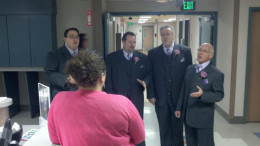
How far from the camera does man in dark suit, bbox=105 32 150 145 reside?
2.58 m

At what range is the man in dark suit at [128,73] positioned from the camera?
2.58 metres

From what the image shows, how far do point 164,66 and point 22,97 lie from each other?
3175 mm

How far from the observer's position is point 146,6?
4.48 meters

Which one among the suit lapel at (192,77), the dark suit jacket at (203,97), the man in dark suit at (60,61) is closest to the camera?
the dark suit jacket at (203,97)

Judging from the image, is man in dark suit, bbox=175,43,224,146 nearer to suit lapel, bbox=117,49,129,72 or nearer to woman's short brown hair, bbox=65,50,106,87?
suit lapel, bbox=117,49,129,72

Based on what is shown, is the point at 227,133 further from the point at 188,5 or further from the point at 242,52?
the point at 188,5

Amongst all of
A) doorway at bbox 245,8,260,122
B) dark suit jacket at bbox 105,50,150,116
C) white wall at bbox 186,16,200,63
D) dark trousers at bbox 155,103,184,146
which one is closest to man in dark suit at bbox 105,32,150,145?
dark suit jacket at bbox 105,50,150,116

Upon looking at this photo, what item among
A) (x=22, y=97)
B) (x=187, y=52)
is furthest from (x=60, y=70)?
(x=22, y=97)

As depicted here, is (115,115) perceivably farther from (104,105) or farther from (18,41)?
(18,41)

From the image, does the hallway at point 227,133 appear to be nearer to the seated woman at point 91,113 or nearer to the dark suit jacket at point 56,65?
the dark suit jacket at point 56,65

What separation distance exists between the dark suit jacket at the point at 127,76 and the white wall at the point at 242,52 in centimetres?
200

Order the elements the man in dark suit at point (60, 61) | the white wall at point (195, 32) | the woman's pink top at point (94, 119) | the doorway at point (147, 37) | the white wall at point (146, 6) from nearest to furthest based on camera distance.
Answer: the woman's pink top at point (94, 119), the man in dark suit at point (60, 61), the white wall at point (146, 6), the white wall at point (195, 32), the doorway at point (147, 37)

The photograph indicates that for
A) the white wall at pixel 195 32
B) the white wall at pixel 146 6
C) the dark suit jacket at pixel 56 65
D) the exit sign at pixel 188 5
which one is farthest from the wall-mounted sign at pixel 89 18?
the white wall at pixel 195 32

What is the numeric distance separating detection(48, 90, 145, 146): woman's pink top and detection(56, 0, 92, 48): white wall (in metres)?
3.30
